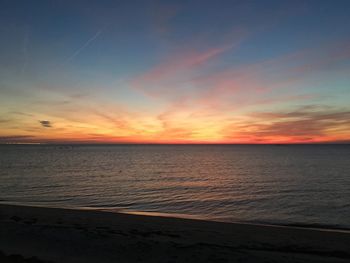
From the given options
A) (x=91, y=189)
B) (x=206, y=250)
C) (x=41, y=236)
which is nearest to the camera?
(x=206, y=250)

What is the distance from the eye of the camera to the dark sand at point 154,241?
35.5 feet

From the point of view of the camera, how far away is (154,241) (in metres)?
12.7

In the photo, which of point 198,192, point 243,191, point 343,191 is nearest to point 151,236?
point 198,192

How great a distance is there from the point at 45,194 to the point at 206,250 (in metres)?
24.0

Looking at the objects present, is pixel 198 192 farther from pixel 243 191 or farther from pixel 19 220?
pixel 19 220

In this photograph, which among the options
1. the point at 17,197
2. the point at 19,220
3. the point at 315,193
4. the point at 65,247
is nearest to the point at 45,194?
the point at 17,197

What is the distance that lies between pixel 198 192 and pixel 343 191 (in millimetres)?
15561

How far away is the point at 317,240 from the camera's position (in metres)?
13.6

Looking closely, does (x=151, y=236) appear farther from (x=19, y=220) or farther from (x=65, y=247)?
A: (x=19, y=220)

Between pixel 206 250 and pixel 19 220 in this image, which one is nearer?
pixel 206 250

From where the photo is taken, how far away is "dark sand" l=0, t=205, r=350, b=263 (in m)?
10.8

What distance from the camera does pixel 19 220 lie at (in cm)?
1630

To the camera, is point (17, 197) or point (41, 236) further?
point (17, 197)

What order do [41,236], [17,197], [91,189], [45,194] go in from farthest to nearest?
1. [91,189]
2. [45,194]
3. [17,197]
4. [41,236]
